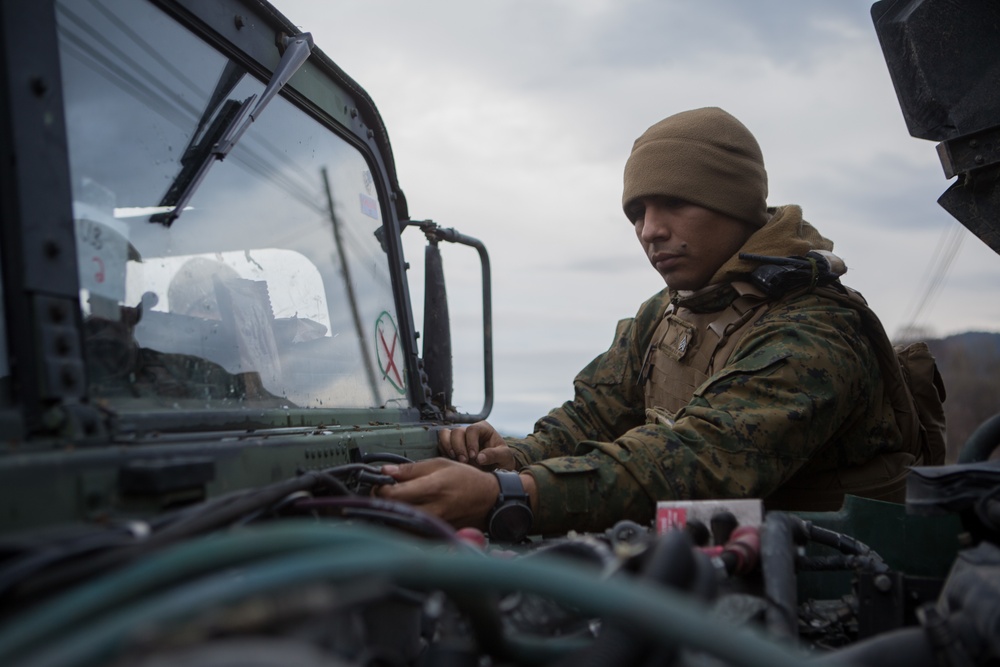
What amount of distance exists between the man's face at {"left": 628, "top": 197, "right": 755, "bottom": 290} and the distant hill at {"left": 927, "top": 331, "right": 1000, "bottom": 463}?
2133cm

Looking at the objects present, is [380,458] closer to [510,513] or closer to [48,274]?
[510,513]

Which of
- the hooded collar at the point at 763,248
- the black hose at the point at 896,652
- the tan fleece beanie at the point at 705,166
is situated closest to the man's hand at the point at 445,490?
the black hose at the point at 896,652

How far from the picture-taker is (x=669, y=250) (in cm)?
Result: 307

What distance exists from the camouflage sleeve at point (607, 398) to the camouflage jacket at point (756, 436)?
0.34 meters

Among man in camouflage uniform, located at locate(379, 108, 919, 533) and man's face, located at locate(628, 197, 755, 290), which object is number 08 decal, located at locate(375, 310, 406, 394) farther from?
man's face, located at locate(628, 197, 755, 290)

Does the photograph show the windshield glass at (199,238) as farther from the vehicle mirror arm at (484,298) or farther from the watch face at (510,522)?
the watch face at (510,522)

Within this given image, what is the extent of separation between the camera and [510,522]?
80.7 inches

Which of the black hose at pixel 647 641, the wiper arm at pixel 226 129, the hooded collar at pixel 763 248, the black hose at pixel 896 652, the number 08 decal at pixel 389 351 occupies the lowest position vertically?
the black hose at pixel 896 652

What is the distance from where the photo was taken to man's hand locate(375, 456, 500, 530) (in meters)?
1.76

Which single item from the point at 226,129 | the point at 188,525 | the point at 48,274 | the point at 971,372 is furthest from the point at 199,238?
the point at 971,372

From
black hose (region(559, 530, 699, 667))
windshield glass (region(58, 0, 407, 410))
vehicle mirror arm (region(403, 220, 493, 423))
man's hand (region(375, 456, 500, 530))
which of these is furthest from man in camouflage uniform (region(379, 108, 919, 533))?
black hose (region(559, 530, 699, 667))

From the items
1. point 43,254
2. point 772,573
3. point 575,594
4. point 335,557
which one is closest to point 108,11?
point 43,254

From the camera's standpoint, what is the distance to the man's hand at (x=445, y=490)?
176 centimetres

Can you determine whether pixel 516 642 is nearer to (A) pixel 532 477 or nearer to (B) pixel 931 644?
(B) pixel 931 644
